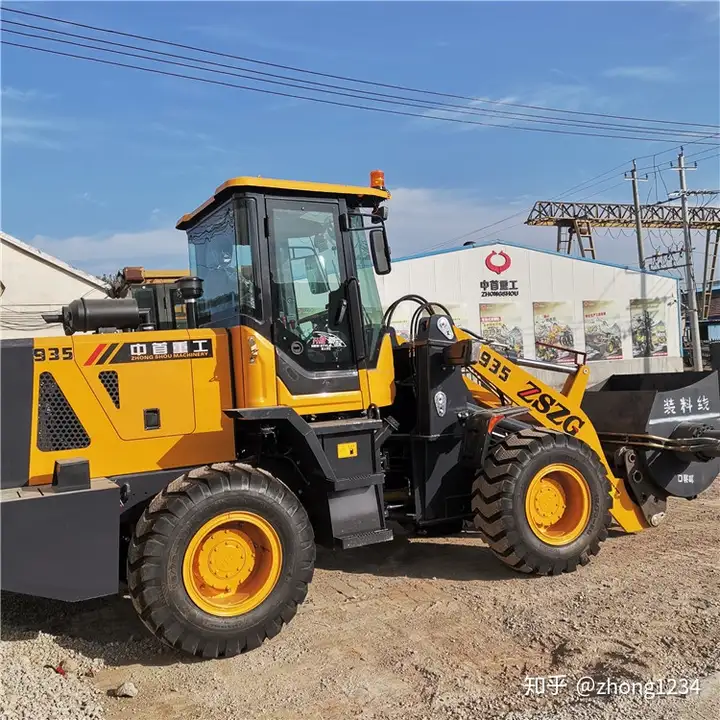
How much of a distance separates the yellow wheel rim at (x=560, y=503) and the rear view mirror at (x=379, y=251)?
6.46 ft

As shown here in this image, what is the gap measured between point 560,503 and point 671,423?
1.56m

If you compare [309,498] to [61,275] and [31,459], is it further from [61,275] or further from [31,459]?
[61,275]

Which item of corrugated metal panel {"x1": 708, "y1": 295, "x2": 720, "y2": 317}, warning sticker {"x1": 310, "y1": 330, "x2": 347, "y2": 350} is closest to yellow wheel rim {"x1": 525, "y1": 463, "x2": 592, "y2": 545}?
warning sticker {"x1": 310, "y1": 330, "x2": 347, "y2": 350}

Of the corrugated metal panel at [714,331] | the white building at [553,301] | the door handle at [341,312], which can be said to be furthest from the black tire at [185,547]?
the corrugated metal panel at [714,331]

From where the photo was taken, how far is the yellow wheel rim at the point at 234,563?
13.4ft

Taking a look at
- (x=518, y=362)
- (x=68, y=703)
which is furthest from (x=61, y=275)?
(x=68, y=703)

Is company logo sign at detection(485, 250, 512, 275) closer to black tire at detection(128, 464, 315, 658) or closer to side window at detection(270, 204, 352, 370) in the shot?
side window at detection(270, 204, 352, 370)

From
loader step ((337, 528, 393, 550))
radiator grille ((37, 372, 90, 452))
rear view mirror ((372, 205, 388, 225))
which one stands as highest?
rear view mirror ((372, 205, 388, 225))

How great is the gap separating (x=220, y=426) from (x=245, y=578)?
39.3 inches

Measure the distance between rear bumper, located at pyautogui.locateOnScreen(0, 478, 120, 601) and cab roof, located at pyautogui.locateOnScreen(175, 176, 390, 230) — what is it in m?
2.10

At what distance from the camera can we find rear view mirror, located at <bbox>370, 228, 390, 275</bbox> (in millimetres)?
4969

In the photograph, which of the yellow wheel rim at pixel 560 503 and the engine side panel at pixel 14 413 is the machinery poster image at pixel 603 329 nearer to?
the yellow wheel rim at pixel 560 503

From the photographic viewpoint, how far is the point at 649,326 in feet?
74.2

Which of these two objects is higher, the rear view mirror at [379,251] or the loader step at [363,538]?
the rear view mirror at [379,251]
